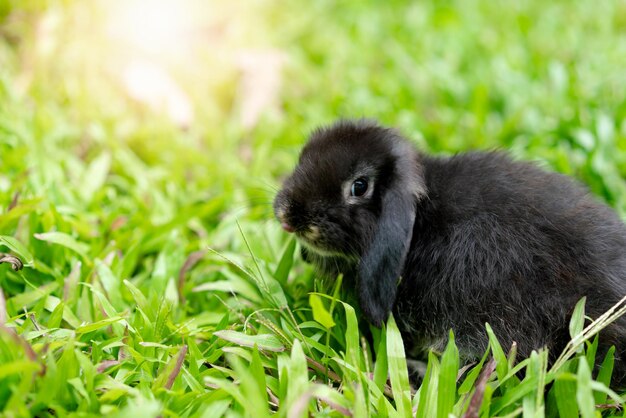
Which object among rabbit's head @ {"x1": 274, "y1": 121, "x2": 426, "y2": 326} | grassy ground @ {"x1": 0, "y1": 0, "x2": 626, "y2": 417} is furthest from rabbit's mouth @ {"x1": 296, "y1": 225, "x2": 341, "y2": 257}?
grassy ground @ {"x1": 0, "y1": 0, "x2": 626, "y2": 417}

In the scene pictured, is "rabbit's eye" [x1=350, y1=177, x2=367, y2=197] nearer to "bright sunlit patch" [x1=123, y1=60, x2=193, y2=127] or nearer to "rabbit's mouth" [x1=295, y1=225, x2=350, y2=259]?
"rabbit's mouth" [x1=295, y1=225, x2=350, y2=259]

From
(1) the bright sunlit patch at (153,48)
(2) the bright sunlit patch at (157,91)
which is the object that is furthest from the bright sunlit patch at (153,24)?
(2) the bright sunlit patch at (157,91)

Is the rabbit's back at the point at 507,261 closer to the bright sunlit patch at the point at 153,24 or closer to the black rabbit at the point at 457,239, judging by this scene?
the black rabbit at the point at 457,239

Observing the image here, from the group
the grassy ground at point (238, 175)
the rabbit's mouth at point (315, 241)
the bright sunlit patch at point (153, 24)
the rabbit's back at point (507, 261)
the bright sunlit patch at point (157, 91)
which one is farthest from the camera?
the bright sunlit patch at point (153, 24)

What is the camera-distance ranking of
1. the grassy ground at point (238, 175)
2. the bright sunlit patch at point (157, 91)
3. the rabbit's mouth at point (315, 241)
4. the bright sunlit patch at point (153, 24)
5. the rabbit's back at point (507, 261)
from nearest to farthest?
1. the grassy ground at point (238, 175)
2. the rabbit's back at point (507, 261)
3. the rabbit's mouth at point (315, 241)
4. the bright sunlit patch at point (157, 91)
5. the bright sunlit patch at point (153, 24)

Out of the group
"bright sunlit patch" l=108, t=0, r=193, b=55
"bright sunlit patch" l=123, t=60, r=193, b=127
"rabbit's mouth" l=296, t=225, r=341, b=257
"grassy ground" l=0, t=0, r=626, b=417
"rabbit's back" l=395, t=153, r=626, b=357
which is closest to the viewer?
"grassy ground" l=0, t=0, r=626, b=417

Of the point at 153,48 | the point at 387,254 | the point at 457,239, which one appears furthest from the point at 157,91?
the point at 457,239
